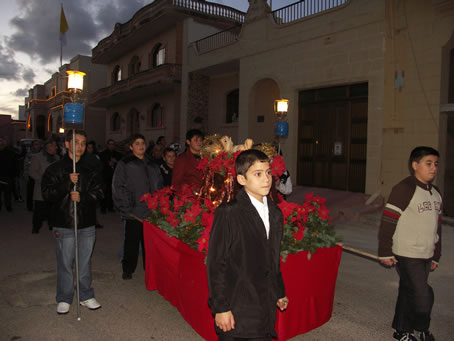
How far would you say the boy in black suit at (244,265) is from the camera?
235cm

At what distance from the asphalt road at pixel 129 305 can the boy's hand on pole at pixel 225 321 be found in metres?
1.50

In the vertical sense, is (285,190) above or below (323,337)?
above

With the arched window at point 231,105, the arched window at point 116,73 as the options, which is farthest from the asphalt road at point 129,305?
the arched window at point 116,73

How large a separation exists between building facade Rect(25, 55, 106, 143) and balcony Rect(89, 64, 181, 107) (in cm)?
234

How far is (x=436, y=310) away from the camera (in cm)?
441

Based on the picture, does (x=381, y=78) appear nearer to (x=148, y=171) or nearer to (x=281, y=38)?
(x=281, y=38)

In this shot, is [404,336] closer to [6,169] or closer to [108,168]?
[108,168]

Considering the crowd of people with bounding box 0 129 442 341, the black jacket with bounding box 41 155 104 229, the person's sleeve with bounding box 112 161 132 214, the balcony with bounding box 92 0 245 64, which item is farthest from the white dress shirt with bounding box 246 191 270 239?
the balcony with bounding box 92 0 245 64

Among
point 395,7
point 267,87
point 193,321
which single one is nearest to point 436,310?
point 193,321

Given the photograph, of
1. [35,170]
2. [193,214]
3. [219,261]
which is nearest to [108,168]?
[35,170]

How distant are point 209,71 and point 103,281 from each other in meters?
14.4

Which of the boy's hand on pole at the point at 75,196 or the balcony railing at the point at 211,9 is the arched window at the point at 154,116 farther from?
the boy's hand on pole at the point at 75,196

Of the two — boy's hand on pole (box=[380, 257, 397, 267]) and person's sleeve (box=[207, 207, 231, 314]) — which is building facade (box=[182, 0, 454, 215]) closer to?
boy's hand on pole (box=[380, 257, 397, 267])

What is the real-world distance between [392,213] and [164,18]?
741 inches
